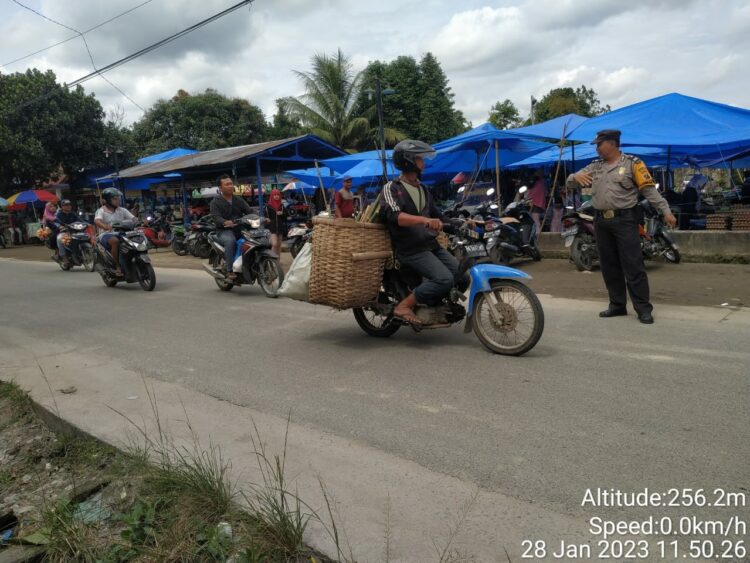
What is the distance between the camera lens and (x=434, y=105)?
32.5 m

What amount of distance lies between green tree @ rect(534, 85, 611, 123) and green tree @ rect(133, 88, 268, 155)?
21.5 meters

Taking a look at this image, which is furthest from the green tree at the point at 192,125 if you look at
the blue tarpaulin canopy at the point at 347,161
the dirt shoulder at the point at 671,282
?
the dirt shoulder at the point at 671,282

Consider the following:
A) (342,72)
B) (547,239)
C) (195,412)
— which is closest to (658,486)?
(195,412)

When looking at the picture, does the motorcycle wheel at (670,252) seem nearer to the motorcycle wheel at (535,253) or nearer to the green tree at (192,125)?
the motorcycle wheel at (535,253)

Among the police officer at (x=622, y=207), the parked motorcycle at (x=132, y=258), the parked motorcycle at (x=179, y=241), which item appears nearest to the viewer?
the police officer at (x=622, y=207)

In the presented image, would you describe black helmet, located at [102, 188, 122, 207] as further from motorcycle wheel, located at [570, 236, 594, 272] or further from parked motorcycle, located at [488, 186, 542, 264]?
motorcycle wheel, located at [570, 236, 594, 272]

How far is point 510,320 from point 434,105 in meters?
29.4

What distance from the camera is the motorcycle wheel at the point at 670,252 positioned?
9359mm

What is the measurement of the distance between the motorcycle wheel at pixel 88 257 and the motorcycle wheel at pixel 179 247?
343cm

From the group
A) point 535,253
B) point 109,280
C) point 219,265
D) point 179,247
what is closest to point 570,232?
point 535,253

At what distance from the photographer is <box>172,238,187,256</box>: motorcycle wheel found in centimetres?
1758

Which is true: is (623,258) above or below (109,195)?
below

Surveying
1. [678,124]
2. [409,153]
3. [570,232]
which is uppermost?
[678,124]

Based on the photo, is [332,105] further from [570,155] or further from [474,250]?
[474,250]
